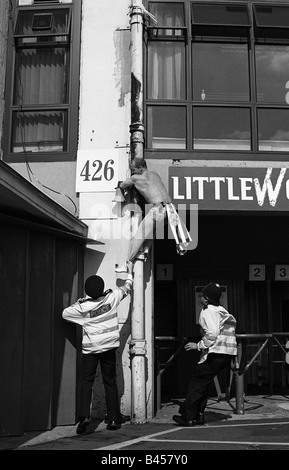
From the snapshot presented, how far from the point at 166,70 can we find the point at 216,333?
4297mm

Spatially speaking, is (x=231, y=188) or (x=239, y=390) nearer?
(x=239, y=390)

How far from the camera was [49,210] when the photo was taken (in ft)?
23.3

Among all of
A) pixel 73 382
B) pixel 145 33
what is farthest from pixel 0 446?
pixel 145 33

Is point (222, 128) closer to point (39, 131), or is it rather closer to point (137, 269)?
point (137, 269)

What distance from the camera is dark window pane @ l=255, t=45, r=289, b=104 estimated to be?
31.0 feet

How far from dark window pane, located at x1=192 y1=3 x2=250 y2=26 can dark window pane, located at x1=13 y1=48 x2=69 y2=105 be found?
7.02 ft

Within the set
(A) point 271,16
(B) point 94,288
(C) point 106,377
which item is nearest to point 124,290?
(B) point 94,288

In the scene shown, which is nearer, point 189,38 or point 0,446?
point 0,446

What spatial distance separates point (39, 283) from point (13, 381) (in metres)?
1.27

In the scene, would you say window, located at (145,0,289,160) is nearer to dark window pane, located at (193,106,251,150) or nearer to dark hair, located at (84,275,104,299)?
dark window pane, located at (193,106,251,150)

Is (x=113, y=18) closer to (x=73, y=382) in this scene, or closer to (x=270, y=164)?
(x=270, y=164)

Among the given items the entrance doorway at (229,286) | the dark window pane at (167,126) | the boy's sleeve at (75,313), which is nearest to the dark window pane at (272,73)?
the dark window pane at (167,126)

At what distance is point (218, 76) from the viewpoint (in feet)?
31.0

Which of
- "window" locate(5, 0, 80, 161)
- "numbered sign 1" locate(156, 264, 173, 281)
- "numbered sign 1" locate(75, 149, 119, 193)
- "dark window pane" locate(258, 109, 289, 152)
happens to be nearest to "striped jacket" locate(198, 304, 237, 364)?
"numbered sign 1" locate(75, 149, 119, 193)
